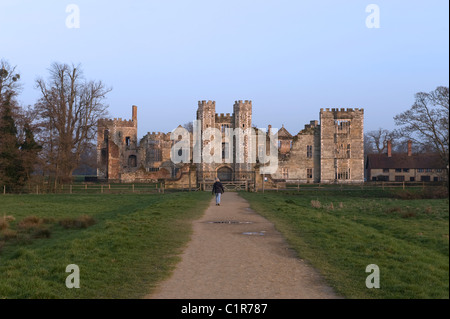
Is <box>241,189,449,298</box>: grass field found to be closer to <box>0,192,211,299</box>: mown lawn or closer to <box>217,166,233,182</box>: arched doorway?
<box>0,192,211,299</box>: mown lawn

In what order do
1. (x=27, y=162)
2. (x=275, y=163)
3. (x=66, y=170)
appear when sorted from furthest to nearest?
(x=275, y=163) < (x=66, y=170) < (x=27, y=162)

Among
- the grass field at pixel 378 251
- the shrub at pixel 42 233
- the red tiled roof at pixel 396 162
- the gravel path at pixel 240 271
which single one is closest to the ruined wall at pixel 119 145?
the red tiled roof at pixel 396 162

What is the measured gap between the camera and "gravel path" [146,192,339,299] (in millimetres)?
8094

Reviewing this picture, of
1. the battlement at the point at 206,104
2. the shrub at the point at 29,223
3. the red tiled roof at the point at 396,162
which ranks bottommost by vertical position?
the shrub at the point at 29,223

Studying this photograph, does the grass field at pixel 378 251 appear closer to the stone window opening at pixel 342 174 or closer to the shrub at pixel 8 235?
the shrub at pixel 8 235

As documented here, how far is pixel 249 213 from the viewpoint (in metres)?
22.8

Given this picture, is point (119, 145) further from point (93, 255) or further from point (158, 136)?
point (93, 255)

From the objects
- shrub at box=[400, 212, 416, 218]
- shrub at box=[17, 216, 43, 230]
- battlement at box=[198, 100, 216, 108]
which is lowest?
shrub at box=[17, 216, 43, 230]

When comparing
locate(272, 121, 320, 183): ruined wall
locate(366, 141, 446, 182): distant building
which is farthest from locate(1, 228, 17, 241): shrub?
locate(366, 141, 446, 182): distant building

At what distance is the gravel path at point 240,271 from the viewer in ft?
26.6
